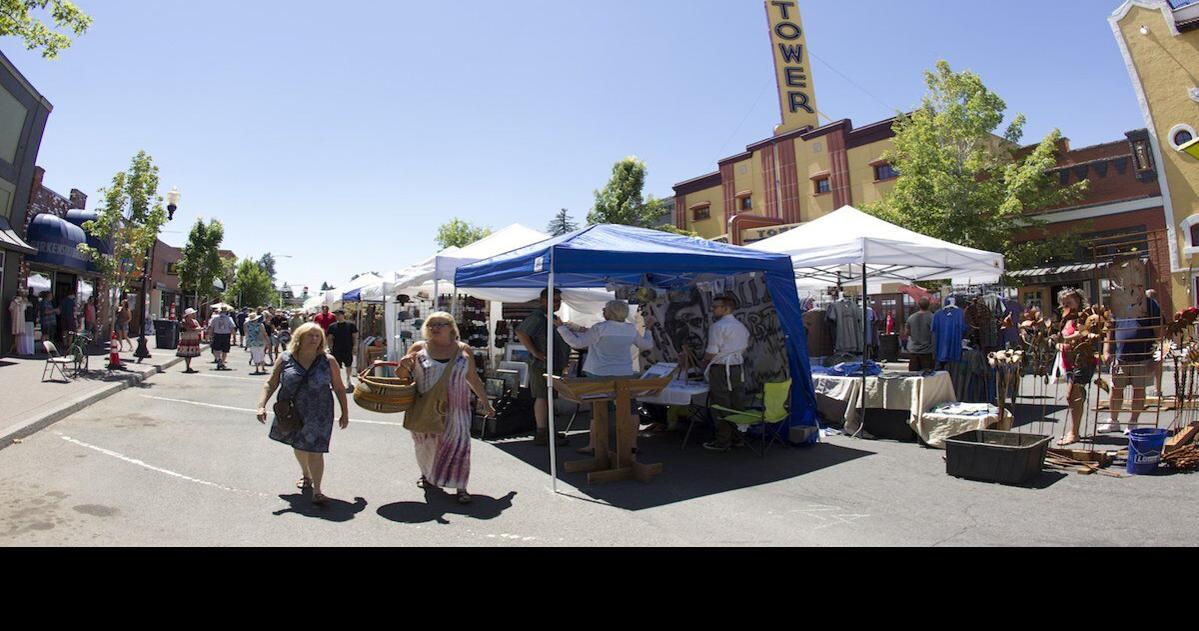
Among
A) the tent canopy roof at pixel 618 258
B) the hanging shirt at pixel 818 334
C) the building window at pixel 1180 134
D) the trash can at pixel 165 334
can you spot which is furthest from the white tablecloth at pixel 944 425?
the trash can at pixel 165 334

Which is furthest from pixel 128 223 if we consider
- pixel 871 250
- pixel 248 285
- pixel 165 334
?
pixel 248 285

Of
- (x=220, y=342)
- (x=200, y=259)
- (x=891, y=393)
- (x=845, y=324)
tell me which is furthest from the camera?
(x=200, y=259)

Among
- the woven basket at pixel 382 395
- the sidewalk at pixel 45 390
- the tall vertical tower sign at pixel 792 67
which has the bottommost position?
the sidewalk at pixel 45 390

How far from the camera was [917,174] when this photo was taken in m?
20.7

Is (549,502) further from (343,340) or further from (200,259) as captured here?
(200,259)

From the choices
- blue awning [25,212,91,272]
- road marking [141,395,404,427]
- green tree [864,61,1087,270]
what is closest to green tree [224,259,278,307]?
blue awning [25,212,91,272]

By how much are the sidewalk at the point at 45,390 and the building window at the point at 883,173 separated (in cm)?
2426

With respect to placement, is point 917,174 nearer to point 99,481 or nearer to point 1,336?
point 99,481

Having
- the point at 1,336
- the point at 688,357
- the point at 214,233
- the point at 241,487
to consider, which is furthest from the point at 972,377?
the point at 214,233

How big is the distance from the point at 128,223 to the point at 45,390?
601 cm

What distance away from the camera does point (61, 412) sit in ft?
30.8

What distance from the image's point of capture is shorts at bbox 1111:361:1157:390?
6.90 m

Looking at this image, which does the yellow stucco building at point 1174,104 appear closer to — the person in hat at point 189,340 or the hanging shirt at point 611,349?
the hanging shirt at point 611,349

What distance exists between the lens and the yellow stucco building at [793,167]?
25.8 metres
